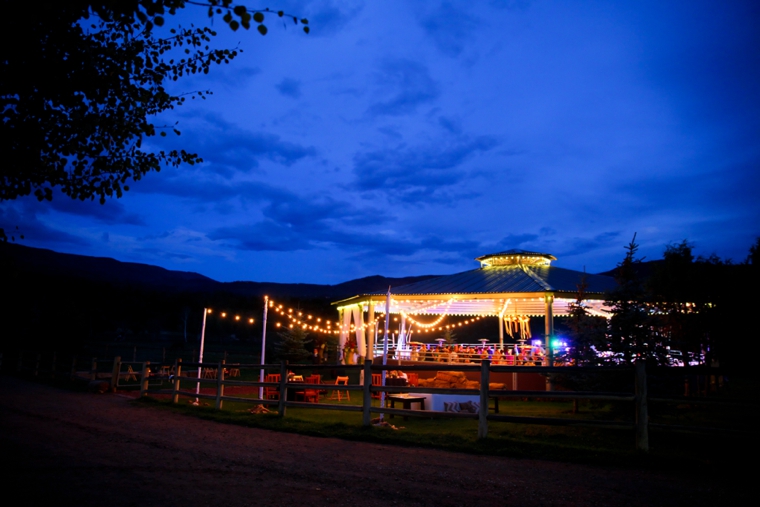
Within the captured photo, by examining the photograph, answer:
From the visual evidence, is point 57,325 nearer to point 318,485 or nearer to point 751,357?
point 318,485

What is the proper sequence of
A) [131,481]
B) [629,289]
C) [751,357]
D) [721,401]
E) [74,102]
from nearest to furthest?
[131,481]
[74,102]
[721,401]
[629,289]
[751,357]

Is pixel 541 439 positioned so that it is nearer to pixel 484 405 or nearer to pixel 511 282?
pixel 484 405

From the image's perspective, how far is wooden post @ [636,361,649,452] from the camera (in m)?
6.51

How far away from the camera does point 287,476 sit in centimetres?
527

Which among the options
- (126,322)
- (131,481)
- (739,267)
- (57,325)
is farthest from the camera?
(126,322)

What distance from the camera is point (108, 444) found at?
679 cm

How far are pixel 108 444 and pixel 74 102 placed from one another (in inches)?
174

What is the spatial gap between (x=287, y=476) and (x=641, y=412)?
4.57m

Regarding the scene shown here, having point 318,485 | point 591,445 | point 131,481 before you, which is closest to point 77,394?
point 131,481

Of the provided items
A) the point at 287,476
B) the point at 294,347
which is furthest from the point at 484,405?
the point at 294,347

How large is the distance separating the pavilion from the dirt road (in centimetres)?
937

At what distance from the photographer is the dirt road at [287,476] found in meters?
4.50

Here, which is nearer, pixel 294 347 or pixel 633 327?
pixel 633 327

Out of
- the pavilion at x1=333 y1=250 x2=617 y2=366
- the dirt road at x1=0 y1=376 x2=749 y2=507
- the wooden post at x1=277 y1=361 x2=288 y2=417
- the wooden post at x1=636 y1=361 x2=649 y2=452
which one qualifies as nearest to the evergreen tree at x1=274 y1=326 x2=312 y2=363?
the pavilion at x1=333 y1=250 x2=617 y2=366
